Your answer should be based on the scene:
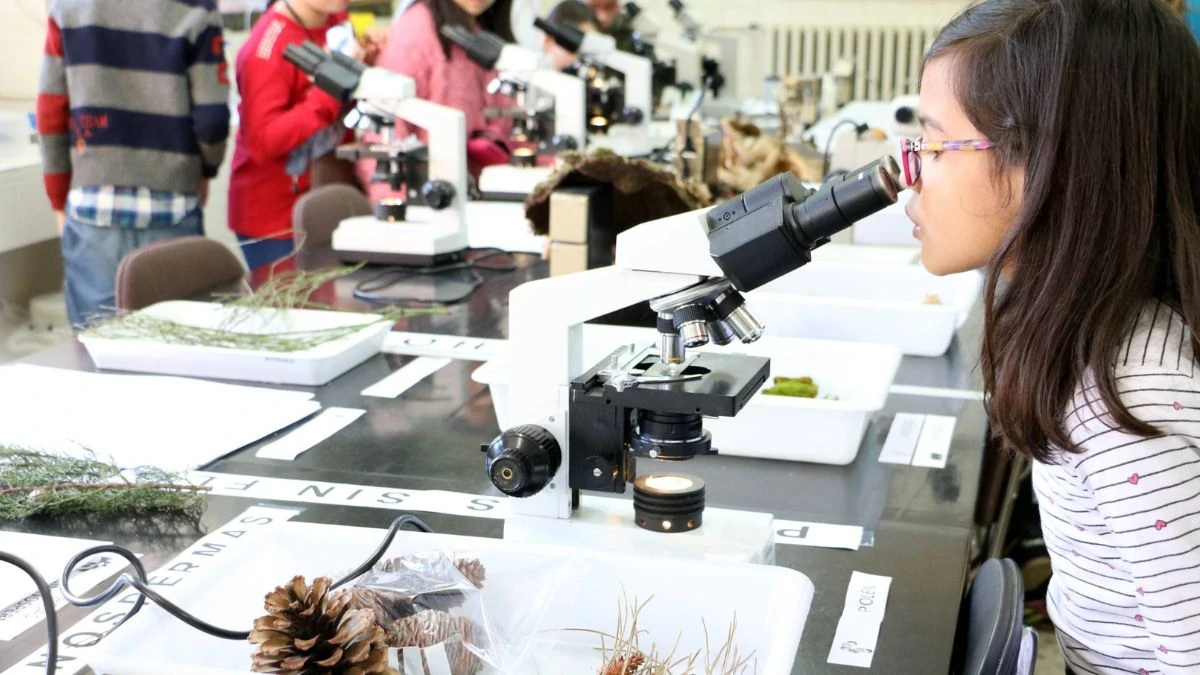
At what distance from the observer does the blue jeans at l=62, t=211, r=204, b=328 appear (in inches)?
124

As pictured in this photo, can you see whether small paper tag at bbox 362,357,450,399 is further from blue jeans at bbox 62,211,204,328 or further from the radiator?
the radiator

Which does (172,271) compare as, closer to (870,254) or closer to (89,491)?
(89,491)

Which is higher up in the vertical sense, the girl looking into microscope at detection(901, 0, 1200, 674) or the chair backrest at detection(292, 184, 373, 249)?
the girl looking into microscope at detection(901, 0, 1200, 674)

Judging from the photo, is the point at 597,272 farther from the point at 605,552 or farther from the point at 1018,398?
the point at 1018,398

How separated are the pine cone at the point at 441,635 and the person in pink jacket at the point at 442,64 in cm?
286

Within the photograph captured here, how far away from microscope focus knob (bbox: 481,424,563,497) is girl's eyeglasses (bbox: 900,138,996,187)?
1.32ft

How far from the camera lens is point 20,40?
11.6ft

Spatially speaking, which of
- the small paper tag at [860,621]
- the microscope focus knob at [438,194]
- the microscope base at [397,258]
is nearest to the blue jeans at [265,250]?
the microscope base at [397,258]

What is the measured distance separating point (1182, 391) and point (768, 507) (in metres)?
0.49

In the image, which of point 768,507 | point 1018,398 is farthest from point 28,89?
point 1018,398

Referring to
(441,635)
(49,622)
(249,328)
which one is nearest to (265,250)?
(249,328)

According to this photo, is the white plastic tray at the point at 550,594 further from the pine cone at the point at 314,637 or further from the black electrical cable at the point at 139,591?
the pine cone at the point at 314,637

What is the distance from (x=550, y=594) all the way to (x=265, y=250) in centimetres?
271

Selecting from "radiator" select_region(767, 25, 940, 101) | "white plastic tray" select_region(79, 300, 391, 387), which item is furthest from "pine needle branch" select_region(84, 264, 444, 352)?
"radiator" select_region(767, 25, 940, 101)
